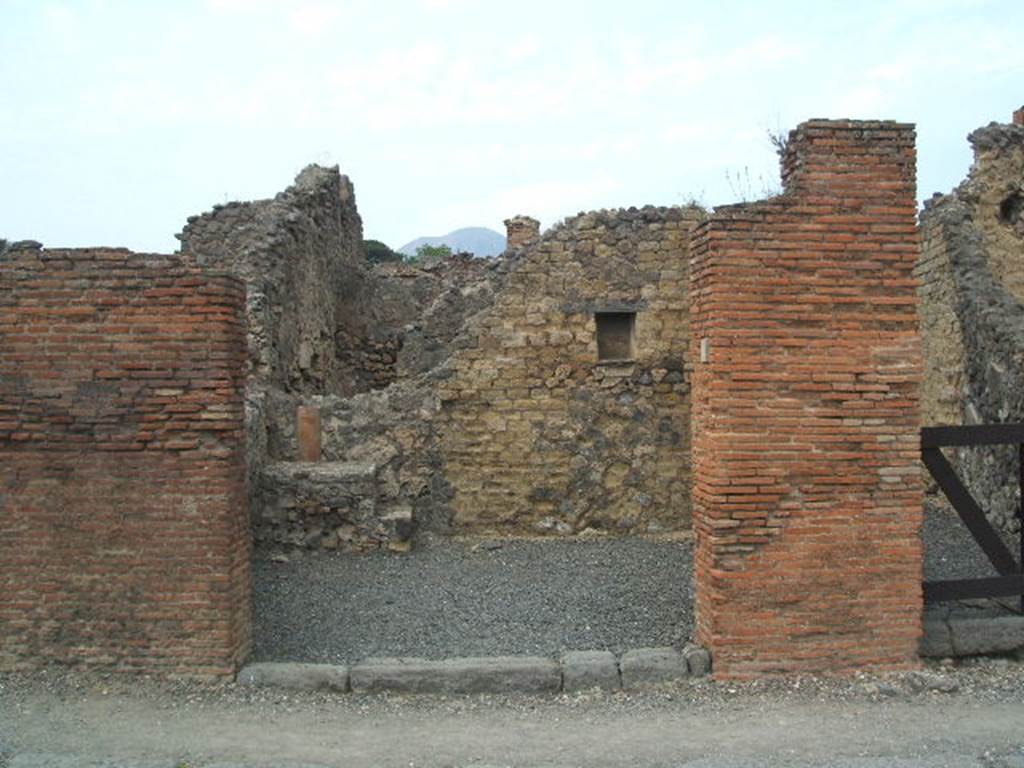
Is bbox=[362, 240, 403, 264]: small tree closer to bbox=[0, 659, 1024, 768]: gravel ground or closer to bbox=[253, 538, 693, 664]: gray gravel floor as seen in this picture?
bbox=[253, 538, 693, 664]: gray gravel floor

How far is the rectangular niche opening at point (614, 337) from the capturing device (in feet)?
35.3

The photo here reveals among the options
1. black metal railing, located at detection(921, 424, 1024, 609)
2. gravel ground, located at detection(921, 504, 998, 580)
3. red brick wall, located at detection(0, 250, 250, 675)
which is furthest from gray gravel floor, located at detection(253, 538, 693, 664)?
gravel ground, located at detection(921, 504, 998, 580)

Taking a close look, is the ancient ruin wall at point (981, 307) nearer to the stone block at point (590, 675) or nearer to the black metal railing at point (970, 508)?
the black metal railing at point (970, 508)

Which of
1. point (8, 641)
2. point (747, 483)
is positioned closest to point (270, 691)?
point (8, 641)

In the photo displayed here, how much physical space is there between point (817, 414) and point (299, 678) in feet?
12.6

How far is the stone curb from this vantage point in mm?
5801

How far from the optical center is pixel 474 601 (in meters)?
7.60

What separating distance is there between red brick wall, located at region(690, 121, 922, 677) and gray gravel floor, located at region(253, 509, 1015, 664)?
42.4 inches

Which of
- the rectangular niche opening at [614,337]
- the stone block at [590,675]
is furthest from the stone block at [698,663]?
the rectangular niche opening at [614,337]

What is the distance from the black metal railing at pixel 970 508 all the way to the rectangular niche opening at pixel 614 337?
4.78 metres

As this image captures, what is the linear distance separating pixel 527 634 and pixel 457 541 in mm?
3592

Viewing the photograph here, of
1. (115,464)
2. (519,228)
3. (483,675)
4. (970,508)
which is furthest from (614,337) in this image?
(519,228)

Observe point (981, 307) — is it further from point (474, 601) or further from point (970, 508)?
point (474, 601)

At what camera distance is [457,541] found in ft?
33.4
